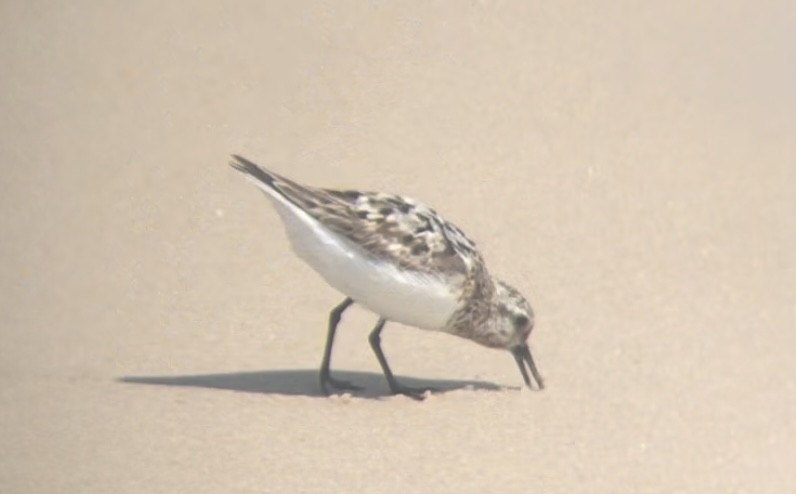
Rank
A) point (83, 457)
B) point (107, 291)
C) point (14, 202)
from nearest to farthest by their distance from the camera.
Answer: point (83, 457)
point (107, 291)
point (14, 202)

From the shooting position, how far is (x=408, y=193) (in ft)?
36.1

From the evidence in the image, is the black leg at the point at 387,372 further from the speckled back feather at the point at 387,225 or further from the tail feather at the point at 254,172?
the tail feather at the point at 254,172

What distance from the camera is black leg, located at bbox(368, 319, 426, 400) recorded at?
8.49 meters

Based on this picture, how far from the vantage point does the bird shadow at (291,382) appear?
834 cm

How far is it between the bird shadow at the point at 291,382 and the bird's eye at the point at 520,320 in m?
0.33

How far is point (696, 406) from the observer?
831cm

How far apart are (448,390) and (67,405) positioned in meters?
1.95

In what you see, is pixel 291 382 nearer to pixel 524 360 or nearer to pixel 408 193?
pixel 524 360

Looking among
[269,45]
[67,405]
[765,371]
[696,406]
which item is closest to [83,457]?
[67,405]

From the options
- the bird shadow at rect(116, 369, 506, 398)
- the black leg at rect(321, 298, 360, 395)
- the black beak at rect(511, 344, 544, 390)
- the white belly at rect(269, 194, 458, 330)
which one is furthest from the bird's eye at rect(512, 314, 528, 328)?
the black leg at rect(321, 298, 360, 395)

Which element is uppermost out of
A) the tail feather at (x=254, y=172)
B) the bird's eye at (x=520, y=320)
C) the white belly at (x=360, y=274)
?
the tail feather at (x=254, y=172)

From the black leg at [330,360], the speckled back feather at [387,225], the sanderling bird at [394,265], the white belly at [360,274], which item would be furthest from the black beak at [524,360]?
the black leg at [330,360]

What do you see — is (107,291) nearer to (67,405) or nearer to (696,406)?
(67,405)

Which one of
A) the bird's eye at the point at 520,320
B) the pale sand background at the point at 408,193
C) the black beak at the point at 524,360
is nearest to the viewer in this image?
the pale sand background at the point at 408,193
